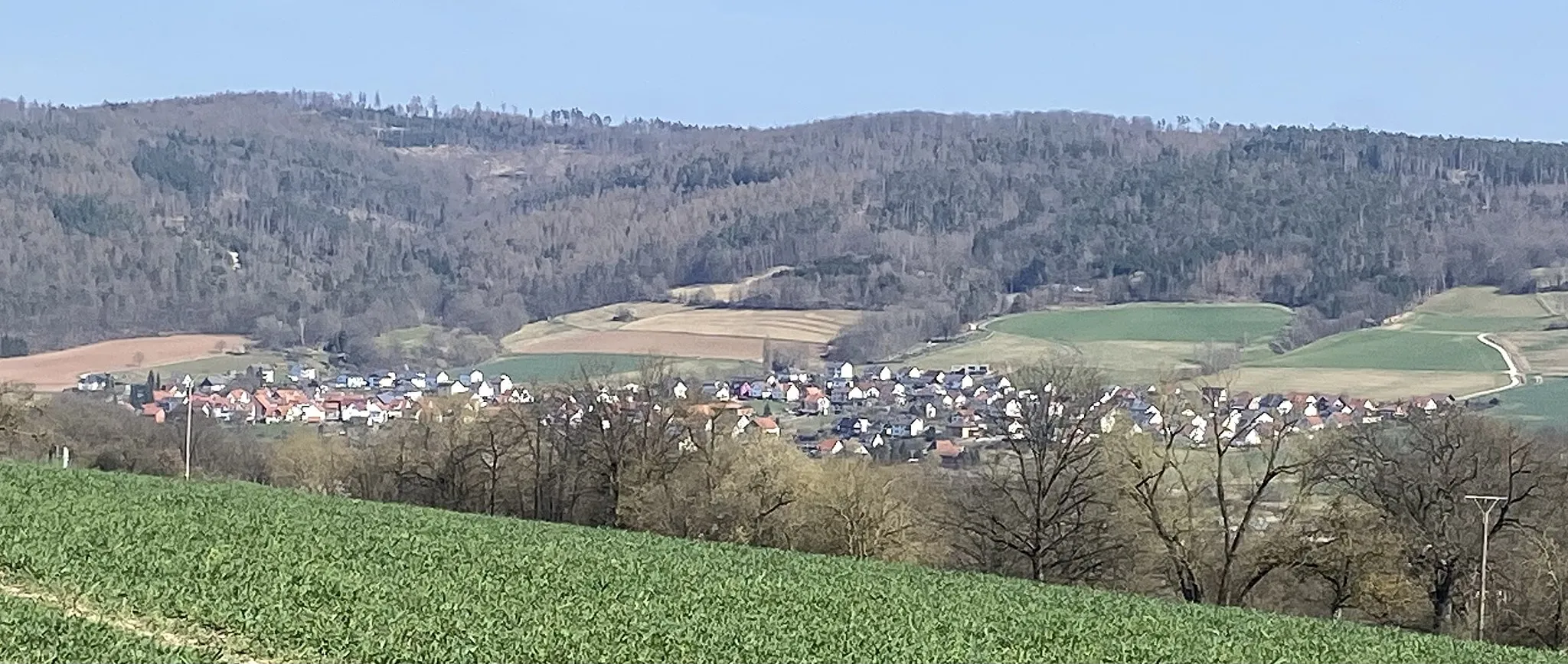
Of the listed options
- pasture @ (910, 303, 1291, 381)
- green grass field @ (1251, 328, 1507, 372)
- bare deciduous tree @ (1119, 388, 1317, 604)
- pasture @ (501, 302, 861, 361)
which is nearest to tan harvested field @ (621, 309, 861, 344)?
pasture @ (501, 302, 861, 361)

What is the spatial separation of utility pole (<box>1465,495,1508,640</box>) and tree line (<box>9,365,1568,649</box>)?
292mm

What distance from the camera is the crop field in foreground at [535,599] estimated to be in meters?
19.7

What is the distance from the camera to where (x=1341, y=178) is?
19462 cm

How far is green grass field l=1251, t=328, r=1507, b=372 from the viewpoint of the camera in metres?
A: 108

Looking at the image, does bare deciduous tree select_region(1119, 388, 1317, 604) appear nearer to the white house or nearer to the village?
the village

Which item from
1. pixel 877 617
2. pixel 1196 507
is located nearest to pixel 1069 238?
pixel 1196 507

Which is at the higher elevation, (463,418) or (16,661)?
(16,661)

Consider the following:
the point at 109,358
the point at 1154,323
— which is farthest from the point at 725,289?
the point at 109,358

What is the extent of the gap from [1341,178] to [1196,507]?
158 metres

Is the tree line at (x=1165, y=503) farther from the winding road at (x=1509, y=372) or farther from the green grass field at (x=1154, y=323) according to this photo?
the green grass field at (x=1154, y=323)

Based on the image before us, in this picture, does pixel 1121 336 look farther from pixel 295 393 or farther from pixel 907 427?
pixel 295 393

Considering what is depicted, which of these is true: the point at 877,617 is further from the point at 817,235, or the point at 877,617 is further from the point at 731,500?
the point at 817,235

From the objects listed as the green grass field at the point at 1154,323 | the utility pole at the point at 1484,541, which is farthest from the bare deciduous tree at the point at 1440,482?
the green grass field at the point at 1154,323

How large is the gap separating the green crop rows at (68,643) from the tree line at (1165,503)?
2881 cm
